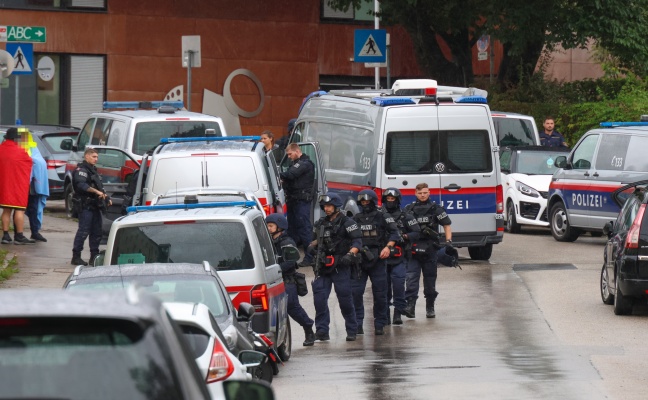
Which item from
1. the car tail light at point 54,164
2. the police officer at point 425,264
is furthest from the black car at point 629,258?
the car tail light at point 54,164

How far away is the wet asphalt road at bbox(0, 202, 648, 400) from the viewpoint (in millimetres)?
11484

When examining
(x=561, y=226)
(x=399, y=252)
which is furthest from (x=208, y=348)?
(x=561, y=226)

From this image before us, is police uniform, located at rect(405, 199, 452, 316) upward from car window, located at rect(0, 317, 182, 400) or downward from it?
downward

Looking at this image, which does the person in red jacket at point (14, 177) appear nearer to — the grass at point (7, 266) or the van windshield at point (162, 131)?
the grass at point (7, 266)

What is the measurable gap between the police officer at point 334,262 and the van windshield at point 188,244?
2924 mm

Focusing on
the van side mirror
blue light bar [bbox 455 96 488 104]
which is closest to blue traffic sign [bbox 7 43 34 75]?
the van side mirror

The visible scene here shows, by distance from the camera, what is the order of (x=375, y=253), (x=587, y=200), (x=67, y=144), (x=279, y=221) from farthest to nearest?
1. (x=67, y=144)
2. (x=587, y=200)
3. (x=375, y=253)
4. (x=279, y=221)

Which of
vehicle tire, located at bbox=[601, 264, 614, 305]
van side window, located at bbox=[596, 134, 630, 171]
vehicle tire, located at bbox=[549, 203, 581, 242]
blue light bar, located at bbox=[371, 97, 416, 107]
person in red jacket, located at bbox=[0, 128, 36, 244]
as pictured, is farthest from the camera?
vehicle tire, located at bbox=[549, 203, 581, 242]

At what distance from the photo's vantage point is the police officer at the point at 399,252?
15.9m

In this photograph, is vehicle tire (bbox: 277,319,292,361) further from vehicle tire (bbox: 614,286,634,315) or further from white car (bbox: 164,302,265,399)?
white car (bbox: 164,302,265,399)

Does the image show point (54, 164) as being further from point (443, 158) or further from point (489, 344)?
point (489, 344)

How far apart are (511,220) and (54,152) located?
27.6 ft

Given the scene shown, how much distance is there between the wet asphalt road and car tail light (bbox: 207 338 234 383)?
3.50 metres

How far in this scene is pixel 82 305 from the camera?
377 centimetres
